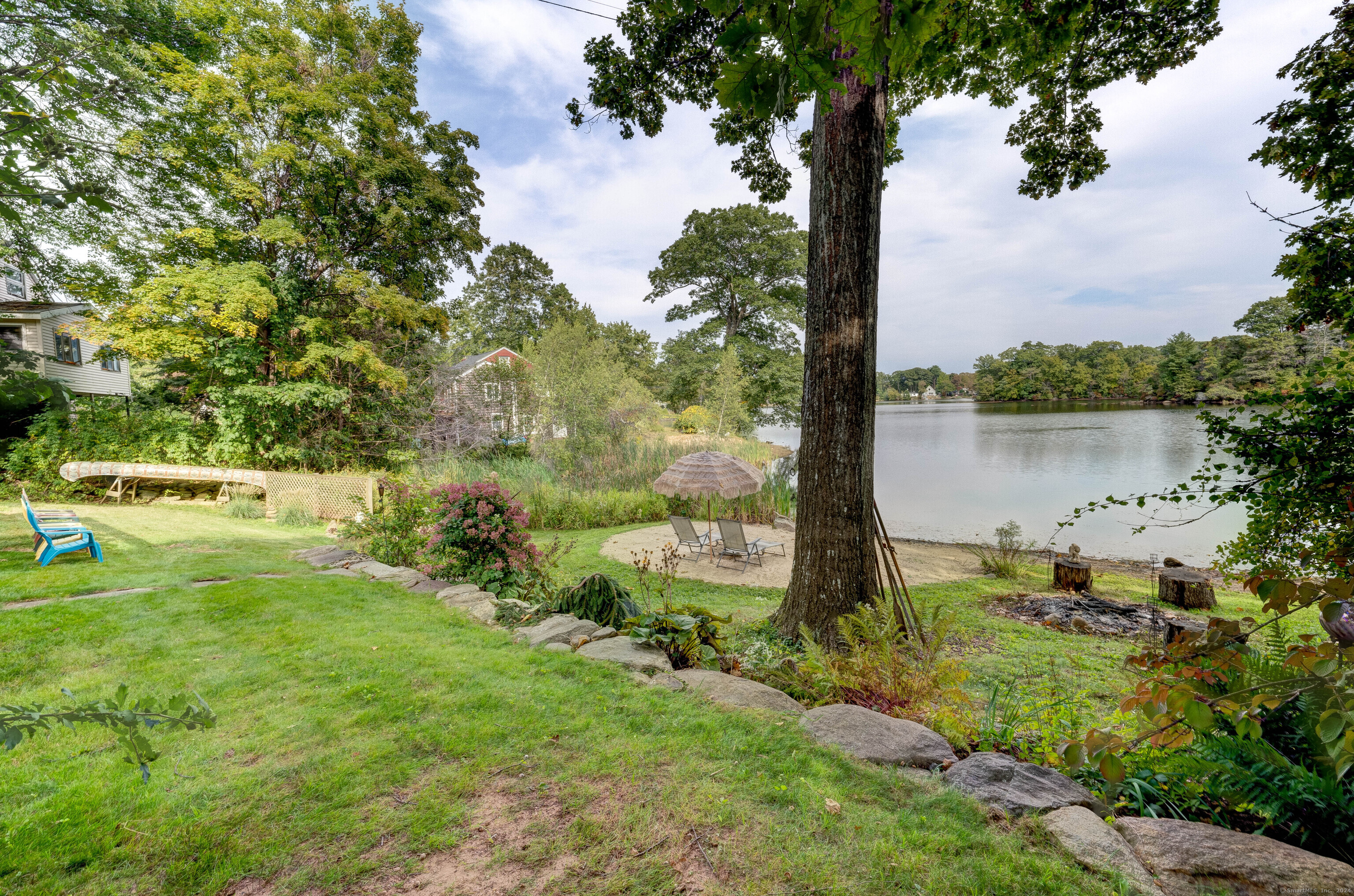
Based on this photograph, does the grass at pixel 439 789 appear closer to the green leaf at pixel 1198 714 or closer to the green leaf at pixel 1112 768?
the green leaf at pixel 1112 768

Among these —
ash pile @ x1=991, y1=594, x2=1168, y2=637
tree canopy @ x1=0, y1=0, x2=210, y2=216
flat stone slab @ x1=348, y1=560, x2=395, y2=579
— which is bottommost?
ash pile @ x1=991, y1=594, x2=1168, y2=637

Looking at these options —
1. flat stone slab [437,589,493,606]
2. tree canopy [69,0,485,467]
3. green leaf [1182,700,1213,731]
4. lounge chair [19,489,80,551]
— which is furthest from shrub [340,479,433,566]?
tree canopy [69,0,485,467]

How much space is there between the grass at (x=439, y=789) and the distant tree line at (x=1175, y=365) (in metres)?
3.04

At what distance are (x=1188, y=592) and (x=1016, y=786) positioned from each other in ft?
21.3

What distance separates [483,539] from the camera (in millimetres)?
5078

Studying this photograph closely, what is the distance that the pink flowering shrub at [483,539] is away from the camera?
4996 mm

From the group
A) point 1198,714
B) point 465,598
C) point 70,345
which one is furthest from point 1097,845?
point 70,345

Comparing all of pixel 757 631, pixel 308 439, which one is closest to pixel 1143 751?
pixel 757 631

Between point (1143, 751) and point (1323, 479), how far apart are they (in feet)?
5.49

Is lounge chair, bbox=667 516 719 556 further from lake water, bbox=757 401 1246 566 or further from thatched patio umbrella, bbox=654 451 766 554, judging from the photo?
lake water, bbox=757 401 1246 566

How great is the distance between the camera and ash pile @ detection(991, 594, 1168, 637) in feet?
18.2

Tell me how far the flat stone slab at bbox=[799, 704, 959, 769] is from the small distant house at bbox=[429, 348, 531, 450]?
14781 millimetres

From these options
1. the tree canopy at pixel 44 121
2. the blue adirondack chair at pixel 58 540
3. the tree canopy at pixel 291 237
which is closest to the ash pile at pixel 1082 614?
the tree canopy at pixel 44 121

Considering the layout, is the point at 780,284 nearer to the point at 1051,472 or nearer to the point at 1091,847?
the point at 1051,472
